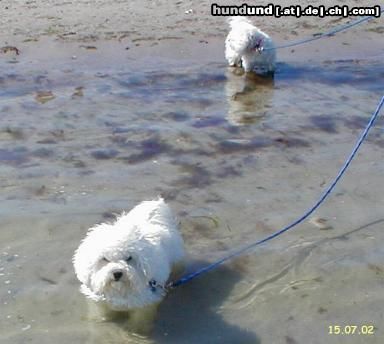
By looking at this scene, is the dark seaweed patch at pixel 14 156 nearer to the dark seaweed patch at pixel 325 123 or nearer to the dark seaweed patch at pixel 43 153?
the dark seaweed patch at pixel 43 153

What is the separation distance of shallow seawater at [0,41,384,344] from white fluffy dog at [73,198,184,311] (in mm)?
260

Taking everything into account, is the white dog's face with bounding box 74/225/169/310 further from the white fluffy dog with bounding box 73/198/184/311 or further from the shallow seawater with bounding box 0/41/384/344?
the shallow seawater with bounding box 0/41/384/344

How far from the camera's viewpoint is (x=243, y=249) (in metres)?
5.18

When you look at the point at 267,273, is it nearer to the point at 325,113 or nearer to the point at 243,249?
the point at 243,249

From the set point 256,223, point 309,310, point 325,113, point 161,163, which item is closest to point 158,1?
point 325,113

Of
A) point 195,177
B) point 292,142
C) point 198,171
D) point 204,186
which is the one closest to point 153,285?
point 204,186

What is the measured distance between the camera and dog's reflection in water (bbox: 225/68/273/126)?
7.98 m

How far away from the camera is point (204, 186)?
20.3ft

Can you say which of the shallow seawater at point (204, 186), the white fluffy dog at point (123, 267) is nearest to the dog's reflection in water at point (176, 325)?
the shallow seawater at point (204, 186)

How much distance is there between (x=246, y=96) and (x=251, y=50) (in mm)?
991

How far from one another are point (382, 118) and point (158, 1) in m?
6.36

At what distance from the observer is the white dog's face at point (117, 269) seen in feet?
13.1

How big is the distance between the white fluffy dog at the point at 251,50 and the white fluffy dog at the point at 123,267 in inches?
213

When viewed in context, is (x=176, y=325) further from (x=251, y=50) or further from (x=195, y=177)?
(x=251, y=50)
